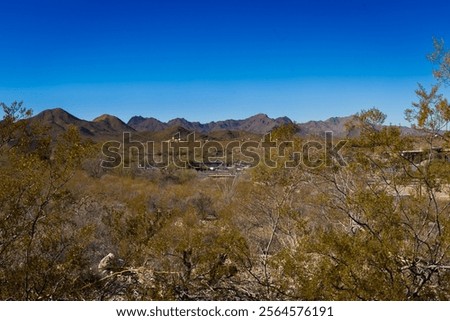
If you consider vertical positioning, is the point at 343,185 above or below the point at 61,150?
below

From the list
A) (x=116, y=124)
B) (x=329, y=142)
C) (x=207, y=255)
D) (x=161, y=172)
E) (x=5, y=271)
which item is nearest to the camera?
(x=5, y=271)

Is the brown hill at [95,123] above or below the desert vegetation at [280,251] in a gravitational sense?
above

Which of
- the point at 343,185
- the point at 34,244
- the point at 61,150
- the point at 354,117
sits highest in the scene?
the point at 354,117

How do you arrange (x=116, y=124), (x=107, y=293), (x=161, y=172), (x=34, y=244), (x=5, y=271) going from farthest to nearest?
(x=116, y=124) → (x=161, y=172) → (x=107, y=293) → (x=34, y=244) → (x=5, y=271)

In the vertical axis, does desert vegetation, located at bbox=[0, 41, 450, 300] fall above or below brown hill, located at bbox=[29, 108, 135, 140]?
below

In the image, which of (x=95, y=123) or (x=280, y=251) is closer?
(x=280, y=251)

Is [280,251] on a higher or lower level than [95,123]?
lower

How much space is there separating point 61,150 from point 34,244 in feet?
5.02

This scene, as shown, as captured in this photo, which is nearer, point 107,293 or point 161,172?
point 107,293

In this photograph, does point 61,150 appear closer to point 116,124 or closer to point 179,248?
point 179,248

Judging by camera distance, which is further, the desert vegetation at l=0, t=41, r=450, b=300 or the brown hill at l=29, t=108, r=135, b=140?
the brown hill at l=29, t=108, r=135, b=140

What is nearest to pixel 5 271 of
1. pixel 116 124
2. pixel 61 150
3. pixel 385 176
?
pixel 61 150

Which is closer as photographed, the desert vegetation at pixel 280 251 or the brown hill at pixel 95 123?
the desert vegetation at pixel 280 251

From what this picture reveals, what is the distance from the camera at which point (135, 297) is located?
6828 millimetres
